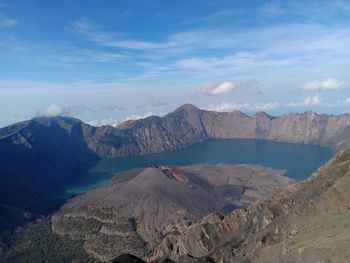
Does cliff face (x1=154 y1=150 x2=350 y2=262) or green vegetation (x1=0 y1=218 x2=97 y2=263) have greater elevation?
cliff face (x1=154 y1=150 x2=350 y2=262)

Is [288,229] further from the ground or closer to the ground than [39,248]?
further from the ground

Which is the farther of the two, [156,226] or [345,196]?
[156,226]

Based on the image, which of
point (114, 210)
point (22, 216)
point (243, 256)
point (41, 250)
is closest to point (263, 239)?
point (243, 256)

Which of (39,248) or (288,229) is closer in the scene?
(288,229)

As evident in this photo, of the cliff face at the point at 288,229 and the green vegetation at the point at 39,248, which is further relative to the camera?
the green vegetation at the point at 39,248

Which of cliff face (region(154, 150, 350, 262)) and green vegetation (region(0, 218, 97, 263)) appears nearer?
cliff face (region(154, 150, 350, 262))

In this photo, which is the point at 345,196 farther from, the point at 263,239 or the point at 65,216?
the point at 65,216

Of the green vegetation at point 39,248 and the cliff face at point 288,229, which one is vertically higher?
the cliff face at point 288,229

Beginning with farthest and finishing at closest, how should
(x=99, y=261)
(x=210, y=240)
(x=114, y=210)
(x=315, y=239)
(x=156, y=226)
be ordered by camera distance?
1. (x=114, y=210)
2. (x=156, y=226)
3. (x=99, y=261)
4. (x=210, y=240)
5. (x=315, y=239)
